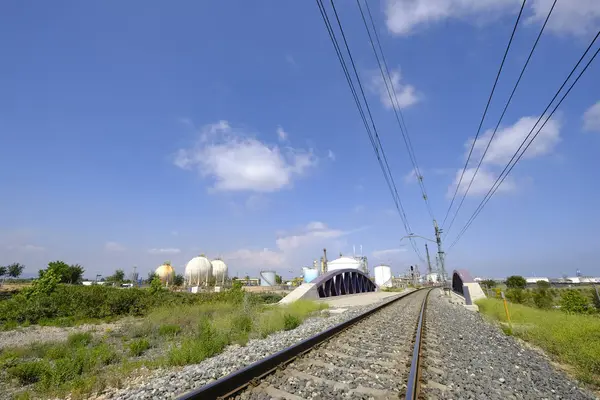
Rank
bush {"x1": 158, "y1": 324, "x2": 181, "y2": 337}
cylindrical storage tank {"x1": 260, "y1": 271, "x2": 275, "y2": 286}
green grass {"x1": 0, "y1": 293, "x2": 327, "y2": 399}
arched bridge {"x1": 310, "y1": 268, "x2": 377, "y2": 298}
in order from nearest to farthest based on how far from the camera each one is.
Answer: green grass {"x1": 0, "y1": 293, "x2": 327, "y2": 399} < bush {"x1": 158, "y1": 324, "x2": 181, "y2": 337} < arched bridge {"x1": 310, "y1": 268, "x2": 377, "y2": 298} < cylindrical storage tank {"x1": 260, "y1": 271, "x2": 275, "y2": 286}

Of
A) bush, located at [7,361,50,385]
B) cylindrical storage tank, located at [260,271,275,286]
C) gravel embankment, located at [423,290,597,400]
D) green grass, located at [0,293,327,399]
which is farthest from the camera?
cylindrical storage tank, located at [260,271,275,286]

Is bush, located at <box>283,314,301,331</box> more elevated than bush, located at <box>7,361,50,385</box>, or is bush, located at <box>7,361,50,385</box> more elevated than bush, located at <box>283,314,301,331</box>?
bush, located at <box>283,314,301,331</box>

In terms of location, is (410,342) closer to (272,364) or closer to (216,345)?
(272,364)

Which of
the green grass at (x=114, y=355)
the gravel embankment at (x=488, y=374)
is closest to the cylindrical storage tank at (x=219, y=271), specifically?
the green grass at (x=114, y=355)

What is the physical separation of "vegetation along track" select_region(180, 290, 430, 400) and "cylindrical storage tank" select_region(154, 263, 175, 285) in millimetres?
80859

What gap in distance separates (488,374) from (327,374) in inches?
134

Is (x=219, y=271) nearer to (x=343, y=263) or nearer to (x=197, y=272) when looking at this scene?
(x=197, y=272)

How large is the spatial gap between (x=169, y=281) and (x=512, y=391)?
85.4m

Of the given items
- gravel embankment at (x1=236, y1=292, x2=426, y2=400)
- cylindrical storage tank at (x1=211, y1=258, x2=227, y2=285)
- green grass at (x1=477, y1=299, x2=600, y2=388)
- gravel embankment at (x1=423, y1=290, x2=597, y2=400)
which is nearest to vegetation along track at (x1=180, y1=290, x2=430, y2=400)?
gravel embankment at (x1=236, y1=292, x2=426, y2=400)

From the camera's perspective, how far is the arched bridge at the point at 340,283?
34156 mm

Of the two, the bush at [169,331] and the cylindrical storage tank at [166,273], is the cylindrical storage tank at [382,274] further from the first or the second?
the bush at [169,331]

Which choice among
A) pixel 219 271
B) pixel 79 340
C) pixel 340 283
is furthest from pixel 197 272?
pixel 79 340

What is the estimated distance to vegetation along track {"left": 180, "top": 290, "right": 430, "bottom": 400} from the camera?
14.5 feet

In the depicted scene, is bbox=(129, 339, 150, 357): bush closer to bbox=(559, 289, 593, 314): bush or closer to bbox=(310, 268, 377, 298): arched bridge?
bbox=(310, 268, 377, 298): arched bridge
